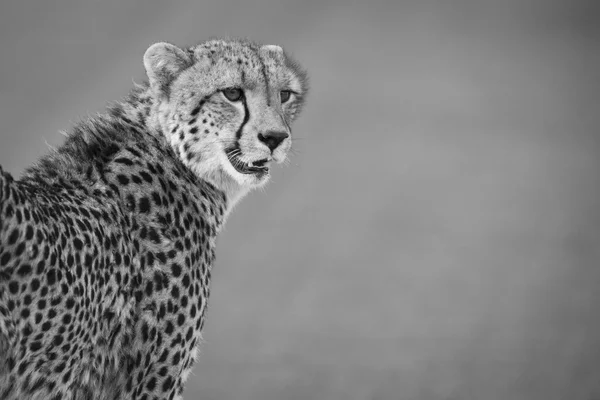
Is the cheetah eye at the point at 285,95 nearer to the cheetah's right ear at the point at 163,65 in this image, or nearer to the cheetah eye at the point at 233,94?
the cheetah eye at the point at 233,94

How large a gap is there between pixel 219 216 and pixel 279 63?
2.35 feet

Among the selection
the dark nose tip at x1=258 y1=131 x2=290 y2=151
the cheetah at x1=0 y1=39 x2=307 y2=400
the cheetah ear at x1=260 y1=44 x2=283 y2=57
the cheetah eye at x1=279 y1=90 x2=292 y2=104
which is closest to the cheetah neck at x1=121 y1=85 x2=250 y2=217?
the cheetah at x1=0 y1=39 x2=307 y2=400

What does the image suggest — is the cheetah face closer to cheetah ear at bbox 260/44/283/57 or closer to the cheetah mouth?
the cheetah mouth

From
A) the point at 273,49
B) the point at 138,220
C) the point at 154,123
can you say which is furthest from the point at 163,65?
the point at 138,220

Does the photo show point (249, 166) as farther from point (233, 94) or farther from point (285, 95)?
point (285, 95)

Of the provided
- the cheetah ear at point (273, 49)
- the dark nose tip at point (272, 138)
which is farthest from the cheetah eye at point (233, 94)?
the cheetah ear at point (273, 49)

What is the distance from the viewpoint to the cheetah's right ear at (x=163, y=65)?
13.7ft

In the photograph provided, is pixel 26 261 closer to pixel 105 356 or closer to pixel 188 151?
pixel 105 356

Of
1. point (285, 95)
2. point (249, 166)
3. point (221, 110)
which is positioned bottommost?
point (249, 166)

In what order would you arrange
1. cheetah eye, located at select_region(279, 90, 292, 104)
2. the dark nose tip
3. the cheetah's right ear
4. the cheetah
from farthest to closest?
cheetah eye, located at select_region(279, 90, 292, 104) → the cheetah's right ear → the dark nose tip → the cheetah

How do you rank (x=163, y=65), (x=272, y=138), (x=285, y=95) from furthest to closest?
(x=285, y=95)
(x=163, y=65)
(x=272, y=138)

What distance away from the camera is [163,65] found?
13.8 ft

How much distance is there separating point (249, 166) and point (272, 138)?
0.53ft

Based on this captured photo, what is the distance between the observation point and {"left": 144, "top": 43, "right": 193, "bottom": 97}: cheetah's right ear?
13.7 ft
